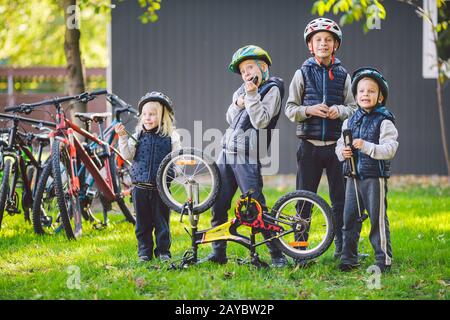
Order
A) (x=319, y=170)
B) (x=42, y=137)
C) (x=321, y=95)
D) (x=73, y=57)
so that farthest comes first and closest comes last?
(x=73, y=57), (x=42, y=137), (x=319, y=170), (x=321, y=95)

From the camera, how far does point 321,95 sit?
16.6 ft

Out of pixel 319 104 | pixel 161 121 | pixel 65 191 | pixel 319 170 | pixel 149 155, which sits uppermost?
pixel 319 104

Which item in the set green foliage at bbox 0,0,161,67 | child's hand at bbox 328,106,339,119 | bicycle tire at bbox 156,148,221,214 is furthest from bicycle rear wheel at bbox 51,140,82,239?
green foliage at bbox 0,0,161,67

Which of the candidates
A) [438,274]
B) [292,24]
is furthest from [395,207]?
[292,24]

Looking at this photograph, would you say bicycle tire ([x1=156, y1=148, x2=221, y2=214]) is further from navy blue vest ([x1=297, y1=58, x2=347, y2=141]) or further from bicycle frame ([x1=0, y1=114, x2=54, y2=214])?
bicycle frame ([x1=0, y1=114, x2=54, y2=214])

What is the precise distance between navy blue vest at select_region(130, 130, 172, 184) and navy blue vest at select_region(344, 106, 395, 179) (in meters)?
1.32

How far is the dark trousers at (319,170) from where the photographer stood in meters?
5.11

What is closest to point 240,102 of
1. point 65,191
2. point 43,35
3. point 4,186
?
point 65,191

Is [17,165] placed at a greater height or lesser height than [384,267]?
greater

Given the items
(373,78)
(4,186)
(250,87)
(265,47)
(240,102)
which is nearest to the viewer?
(250,87)

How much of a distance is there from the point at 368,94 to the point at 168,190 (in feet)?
5.06

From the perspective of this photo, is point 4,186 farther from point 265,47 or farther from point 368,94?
point 265,47

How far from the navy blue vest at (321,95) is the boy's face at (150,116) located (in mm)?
1051
